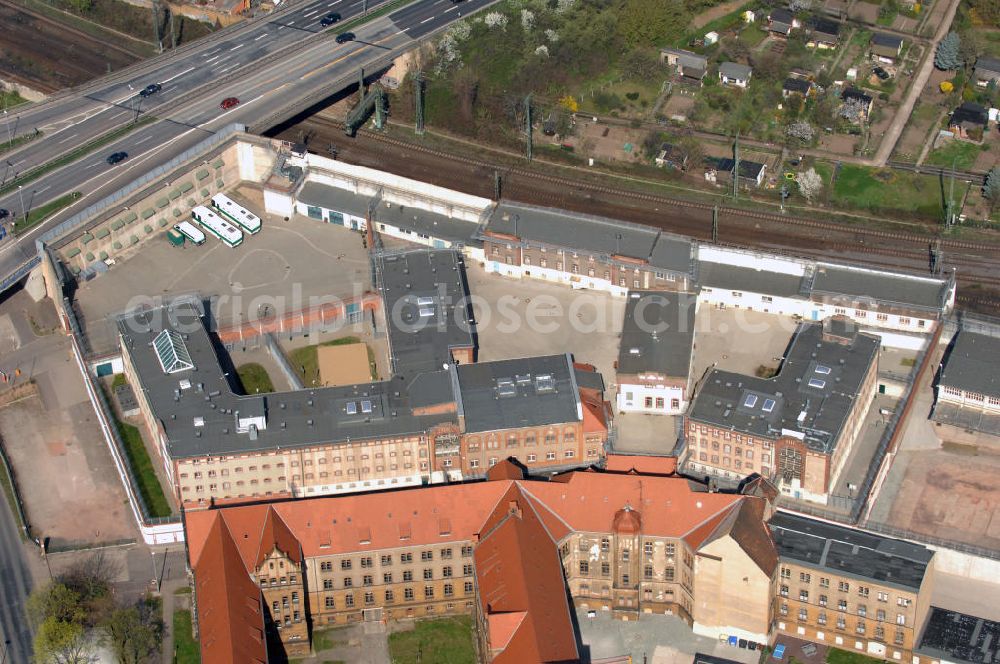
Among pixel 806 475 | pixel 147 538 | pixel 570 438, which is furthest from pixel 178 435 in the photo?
pixel 806 475

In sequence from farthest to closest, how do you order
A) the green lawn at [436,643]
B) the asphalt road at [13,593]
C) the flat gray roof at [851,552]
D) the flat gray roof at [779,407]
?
the flat gray roof at [779,407] < the asphalt road at [13,593] < the green lawn at [436,643] < the flat gray roof at [851,552]

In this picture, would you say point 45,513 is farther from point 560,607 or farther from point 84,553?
point 560,607

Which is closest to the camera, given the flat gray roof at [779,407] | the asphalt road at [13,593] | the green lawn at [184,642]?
the green lawn at [184,642]

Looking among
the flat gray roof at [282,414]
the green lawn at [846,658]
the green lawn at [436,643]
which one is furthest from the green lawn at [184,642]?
the green lawn at [846,658]

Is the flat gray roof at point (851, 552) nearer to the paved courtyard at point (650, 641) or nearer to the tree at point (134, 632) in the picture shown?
the paved courtyard at point (650, 641)

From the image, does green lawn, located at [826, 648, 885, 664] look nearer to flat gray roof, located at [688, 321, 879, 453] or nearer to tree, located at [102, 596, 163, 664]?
flat gray roof, located at [688, 321, 879, 453]

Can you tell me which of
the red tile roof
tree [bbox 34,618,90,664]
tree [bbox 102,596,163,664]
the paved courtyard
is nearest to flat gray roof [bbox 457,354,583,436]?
the paved courtyard

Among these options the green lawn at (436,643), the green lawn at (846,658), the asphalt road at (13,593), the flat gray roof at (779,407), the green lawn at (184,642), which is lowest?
the green lawn at (846,658)
